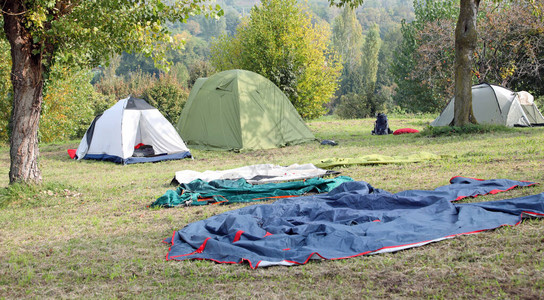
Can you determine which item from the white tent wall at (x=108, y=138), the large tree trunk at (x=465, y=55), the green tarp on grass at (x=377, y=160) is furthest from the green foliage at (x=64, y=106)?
the large tree trunk at (x=465, y=55)

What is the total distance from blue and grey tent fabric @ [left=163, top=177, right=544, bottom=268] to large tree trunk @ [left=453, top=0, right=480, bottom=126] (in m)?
6.67

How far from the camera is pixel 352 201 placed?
484 cm

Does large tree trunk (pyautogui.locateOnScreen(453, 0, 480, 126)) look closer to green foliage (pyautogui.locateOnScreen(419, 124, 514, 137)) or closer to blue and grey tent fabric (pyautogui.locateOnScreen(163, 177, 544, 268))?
green foliage (pyautogui.locateOnScreen(419, 124, 514, 137))

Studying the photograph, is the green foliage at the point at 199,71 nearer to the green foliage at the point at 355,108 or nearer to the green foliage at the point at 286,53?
the green foliage at the point at 286,53

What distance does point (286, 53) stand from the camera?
20.1 metres

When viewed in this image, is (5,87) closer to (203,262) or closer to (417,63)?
(203,262)

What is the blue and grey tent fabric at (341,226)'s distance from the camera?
139 inches

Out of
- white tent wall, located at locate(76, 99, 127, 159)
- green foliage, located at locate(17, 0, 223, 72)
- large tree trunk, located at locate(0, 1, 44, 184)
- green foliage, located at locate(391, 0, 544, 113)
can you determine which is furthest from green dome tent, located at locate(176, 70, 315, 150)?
green foliage, located at locate(391, 0, 544, 113)

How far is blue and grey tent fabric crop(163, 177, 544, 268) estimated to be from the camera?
354cm

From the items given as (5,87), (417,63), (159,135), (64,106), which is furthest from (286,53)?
(5,87)

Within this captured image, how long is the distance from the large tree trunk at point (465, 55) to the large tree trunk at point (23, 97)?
926cm

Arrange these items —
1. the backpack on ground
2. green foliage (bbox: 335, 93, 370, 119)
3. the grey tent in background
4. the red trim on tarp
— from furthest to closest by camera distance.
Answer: green foliage (bbox: 335, 93, 370, 119) < the backpack on ground < the grey tent in background < the red trim on tarp

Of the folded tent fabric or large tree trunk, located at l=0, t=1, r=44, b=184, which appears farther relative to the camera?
the folded tent fabric

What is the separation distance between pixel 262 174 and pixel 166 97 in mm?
19583
